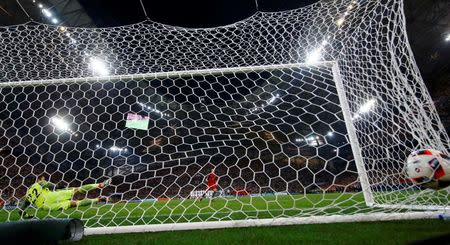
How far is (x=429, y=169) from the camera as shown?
2160 millimetres

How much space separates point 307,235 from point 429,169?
1.14 metres

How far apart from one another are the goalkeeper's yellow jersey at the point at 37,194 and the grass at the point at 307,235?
273 centimetres

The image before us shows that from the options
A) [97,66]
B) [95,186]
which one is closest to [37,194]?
[95,186]

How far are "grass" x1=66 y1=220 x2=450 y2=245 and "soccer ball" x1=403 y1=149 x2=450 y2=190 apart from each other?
0.29 metres

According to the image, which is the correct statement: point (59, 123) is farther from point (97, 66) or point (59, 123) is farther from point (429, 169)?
point (429, 169)

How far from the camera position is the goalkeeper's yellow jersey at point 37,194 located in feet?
13.6

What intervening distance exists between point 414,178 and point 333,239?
3.49 feet

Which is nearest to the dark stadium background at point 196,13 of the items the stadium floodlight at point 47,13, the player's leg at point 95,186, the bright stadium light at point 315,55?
the stadium floodlight at point 47,13

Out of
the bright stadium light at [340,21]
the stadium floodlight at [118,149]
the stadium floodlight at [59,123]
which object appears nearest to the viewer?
the bright stadium light at [340,21]

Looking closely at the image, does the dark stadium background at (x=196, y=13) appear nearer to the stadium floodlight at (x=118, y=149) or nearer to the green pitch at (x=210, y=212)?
the green pitch at (x=210, y=212)

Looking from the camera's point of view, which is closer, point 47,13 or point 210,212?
point 210,212

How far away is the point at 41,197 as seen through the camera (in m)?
4.52

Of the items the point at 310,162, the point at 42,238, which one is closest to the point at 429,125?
the point at 42,238

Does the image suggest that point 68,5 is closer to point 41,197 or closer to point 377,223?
point 41,197
